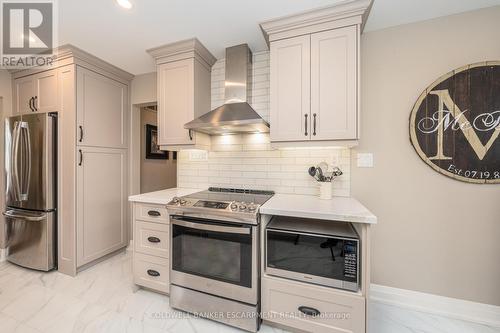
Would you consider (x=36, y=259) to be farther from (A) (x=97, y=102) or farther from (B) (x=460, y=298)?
(B) (x=460, y=298)

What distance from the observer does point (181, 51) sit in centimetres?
224

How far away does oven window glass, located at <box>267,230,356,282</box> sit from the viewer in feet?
4.65

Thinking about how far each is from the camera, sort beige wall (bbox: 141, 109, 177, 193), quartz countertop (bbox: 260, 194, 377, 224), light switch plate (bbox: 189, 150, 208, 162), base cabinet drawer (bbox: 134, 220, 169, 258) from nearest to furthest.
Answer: quartz countertop (bbox: 260, 194, 377, 224) < base cabinet drawer (bbox: 134, 220, 169, 258) < light switch plate (bbox: 189, 150, 208, 162) < beige wall (bbox: 141, 109, 177, 193)

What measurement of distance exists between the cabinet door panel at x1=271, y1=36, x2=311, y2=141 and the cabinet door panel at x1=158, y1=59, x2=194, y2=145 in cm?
89

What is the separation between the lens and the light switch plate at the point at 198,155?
2.60 meters

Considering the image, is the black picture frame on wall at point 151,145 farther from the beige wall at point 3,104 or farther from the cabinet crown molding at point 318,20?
the cabinet crown molding at point 318,20

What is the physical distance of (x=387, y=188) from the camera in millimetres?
1944

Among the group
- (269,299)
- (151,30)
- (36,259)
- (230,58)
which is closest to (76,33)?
(151,30)

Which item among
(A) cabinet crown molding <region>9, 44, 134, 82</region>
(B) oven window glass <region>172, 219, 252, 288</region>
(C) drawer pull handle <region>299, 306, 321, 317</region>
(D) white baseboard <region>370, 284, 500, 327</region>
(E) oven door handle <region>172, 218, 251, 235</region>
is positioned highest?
(A) cabinet crown molding <region>9, 44, 134, 82</region>

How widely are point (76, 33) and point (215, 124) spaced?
1.58m

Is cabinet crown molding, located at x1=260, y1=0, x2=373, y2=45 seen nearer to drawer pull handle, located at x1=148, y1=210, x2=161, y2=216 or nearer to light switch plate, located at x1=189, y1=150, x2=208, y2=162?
light switch plate, located at x1=189, y1=150, x2=208, y2=162

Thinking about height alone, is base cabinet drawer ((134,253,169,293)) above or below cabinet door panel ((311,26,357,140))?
below

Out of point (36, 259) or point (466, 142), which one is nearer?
point (466, 142)

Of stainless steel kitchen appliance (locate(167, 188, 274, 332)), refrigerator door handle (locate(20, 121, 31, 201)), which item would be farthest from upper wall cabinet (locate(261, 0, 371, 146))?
refrigerator door handle (locate(20, 121, 31, 201))
